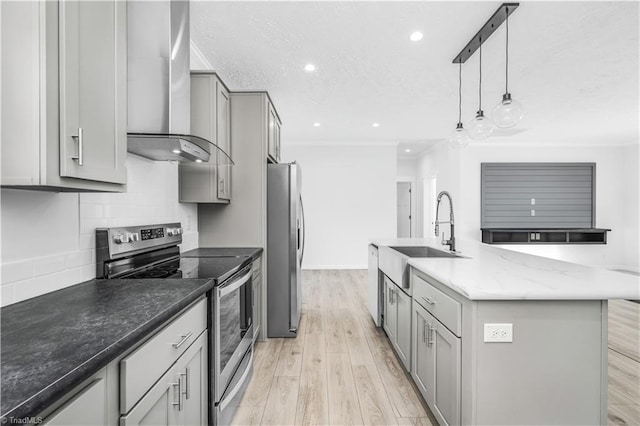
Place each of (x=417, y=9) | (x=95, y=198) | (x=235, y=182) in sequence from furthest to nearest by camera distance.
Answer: (x=235, y=182) < (x=417, y=9) < (x=95, y=198)

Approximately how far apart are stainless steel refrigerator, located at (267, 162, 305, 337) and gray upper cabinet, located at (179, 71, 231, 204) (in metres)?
0.48

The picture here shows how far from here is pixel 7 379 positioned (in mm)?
648

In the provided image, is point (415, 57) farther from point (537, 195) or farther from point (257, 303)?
point (537, 195)

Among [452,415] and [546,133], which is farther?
[546,133]

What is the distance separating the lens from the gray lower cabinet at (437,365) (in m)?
1.48

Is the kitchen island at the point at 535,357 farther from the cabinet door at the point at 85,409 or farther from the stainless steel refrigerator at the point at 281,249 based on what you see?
the stainless steel refrigerator at the point at 281,249

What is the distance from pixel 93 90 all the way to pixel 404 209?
877 cm

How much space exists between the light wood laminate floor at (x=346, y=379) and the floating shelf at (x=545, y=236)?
9.15ft

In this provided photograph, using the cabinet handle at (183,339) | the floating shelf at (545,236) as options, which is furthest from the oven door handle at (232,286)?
the floating shelf at (545,236)


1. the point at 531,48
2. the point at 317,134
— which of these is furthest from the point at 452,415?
the point at 317,134

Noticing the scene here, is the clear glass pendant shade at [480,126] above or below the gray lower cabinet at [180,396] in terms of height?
above

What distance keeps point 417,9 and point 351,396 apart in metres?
2.76

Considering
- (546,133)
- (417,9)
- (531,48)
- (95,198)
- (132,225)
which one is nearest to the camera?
(95,198)

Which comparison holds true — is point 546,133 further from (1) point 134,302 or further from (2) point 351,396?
(1) point 134,302
